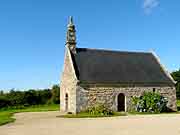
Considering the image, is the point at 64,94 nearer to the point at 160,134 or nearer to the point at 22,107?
the point at 22,107

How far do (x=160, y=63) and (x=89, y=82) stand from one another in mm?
9044

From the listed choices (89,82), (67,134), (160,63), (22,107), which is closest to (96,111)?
(89,82)

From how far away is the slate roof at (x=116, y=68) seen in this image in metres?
25.7

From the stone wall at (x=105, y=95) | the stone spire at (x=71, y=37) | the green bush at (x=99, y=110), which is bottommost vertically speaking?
the green bush at (x=99, y=110)

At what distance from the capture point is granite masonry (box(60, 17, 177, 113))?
81.9ft

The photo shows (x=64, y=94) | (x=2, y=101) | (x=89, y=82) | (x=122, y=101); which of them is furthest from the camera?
(x=2, y=101)

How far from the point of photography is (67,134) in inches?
437

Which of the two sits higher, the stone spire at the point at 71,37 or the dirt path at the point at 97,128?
the stone spire at the point at 71,37

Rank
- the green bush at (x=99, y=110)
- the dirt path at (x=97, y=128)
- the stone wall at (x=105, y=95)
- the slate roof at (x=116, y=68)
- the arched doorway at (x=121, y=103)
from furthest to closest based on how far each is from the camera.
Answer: the arched doorway at (x=121, y=103), the slate roof at (x=116, y=68), the stone wall at (x=105, y=95), the green bush at (x=99, y=110), the dirt path at (x=97, y=128)

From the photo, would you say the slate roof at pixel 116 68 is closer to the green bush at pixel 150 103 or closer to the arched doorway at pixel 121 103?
the arched doorway at pixel 121 103

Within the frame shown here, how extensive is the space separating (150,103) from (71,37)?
9899mm

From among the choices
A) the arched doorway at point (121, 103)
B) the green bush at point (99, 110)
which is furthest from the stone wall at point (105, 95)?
the arched doorway at point (121, 103)

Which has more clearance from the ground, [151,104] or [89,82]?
[89,82]

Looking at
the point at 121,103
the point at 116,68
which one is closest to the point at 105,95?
the point at 121,103
